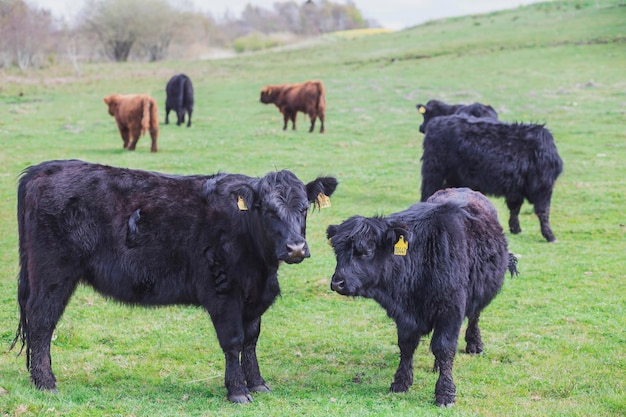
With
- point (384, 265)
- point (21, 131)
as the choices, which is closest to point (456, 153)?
point (384, 265)

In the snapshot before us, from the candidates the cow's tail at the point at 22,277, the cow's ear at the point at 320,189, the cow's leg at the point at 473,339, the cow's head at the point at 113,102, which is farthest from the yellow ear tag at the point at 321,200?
the cow's head at the point at 113,102

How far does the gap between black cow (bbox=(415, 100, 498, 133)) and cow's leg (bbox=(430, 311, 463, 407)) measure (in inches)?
423

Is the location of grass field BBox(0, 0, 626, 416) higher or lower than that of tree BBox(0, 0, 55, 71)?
lower

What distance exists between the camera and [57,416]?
Answer: 18.7ft

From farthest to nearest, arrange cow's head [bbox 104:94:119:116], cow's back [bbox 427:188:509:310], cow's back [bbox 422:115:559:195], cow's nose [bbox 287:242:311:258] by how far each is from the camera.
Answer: cow's head [bbox 104:94:119:116] < cow's back [bbox 422:115:559:195] < cow's back [bbox 427:188:509:310] < cow's nose [bbox 287:242:311:258]

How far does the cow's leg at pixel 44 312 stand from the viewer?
6516 mm

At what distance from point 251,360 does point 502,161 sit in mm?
7411

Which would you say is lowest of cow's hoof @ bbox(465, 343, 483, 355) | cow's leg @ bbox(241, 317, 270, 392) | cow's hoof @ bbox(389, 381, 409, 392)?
cow's hoof @ bbox(465, 343, 483, 355)

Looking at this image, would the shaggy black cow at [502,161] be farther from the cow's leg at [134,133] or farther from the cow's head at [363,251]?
the cow's leg at [134,133]

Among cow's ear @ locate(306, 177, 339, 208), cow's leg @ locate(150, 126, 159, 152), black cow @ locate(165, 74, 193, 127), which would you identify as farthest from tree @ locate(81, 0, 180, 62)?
cow's ear @ locate(306, 177, 339, 208)

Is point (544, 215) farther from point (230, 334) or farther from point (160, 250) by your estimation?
point (160, 250)

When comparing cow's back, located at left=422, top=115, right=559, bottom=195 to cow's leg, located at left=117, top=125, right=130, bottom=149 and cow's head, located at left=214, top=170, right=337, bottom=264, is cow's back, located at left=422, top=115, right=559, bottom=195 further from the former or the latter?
cow's leg, located at left=117, top=125, right=130, bottom=149

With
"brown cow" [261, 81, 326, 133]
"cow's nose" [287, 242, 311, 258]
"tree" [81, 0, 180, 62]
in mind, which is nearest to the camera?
"cow's nose" [287, 242, 311, 258]

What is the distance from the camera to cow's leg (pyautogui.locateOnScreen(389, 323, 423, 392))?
265 inches
